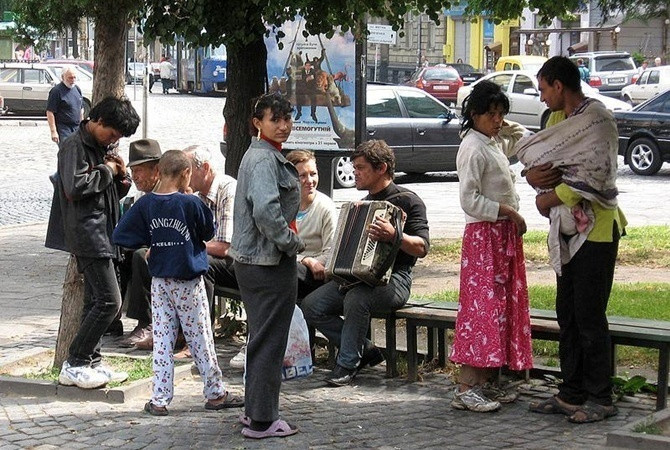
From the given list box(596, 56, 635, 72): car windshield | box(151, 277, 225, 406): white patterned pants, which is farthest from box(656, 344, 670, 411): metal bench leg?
box(596, 56, 635, 72): car windshield

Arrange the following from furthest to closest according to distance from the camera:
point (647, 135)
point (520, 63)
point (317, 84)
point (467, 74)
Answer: point (467, 74)
point (520, 63)
point (647, 135)
point (317, 84)

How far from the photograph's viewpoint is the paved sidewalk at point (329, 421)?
20.0 feet

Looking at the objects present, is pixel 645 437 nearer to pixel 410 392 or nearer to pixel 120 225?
pixel 410 392

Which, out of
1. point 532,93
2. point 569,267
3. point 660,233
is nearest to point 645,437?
point 569,267

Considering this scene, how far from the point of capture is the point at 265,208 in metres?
5.84

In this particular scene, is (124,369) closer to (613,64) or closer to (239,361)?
(239,361)

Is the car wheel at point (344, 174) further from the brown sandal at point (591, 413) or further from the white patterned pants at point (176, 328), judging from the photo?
the brown sandal at point (591, 413)

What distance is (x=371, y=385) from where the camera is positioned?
24.1 ft

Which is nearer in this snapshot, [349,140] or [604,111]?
[604,111]

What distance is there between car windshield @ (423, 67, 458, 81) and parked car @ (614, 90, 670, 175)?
863 inches

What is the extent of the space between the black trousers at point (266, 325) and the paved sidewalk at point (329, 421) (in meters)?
0.22

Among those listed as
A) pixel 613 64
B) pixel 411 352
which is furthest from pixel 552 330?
pixel 613 64

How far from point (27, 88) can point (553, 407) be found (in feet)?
99.7

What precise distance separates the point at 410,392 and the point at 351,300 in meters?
0.65
